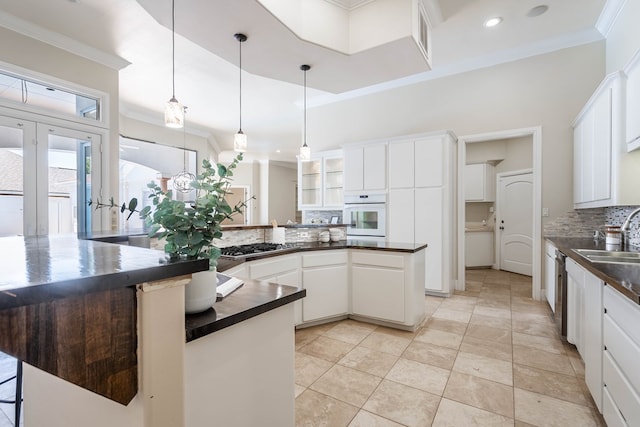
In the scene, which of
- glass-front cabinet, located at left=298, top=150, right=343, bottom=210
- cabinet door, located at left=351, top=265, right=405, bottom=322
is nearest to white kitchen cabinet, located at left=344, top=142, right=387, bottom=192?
glass-front cabinet, located at left=298, top=150, right=343, bottom=210

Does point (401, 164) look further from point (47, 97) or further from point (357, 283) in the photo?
point (47, 97)

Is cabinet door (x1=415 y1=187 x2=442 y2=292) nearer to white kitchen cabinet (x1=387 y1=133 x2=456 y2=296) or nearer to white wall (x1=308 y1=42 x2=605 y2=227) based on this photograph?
white kitchen cabinet (x1=387 y1=133 x2=456 y2=296)

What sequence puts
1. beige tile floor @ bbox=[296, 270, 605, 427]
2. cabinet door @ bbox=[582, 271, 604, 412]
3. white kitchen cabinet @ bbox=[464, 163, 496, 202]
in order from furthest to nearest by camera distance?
1. white kitchen cabinet @ bbox=[464, 163, 496, 202]
2. beige tile floor @ bbox=[296, 270, 605, 427]
3. cabinet door @ bbox=[582, 271, 604, 412]

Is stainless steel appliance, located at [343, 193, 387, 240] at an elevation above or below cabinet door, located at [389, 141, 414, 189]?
below

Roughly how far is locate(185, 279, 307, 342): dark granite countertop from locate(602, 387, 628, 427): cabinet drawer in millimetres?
1563

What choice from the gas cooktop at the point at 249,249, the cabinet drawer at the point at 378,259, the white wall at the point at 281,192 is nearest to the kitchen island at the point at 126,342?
the gas cooktop at the point at 249,249

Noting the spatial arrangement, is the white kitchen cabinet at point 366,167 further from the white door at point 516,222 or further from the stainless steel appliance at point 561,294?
the white door at point 516,222

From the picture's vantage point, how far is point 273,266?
8.58 ft

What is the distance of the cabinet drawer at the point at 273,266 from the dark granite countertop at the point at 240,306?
1.02 meters

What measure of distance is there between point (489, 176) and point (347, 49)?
4619 millimetres

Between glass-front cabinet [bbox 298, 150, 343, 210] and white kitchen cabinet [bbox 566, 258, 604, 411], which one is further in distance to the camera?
glass-front cabinet [bbox 298, 150, 343, 210]

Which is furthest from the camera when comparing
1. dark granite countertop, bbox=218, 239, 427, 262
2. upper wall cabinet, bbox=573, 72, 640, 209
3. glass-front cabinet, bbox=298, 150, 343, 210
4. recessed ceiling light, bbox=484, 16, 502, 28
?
glass-front cabinet, bbox=298, 150, 343, 210

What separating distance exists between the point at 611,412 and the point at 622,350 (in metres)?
0.37

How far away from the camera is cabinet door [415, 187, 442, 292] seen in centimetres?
394
